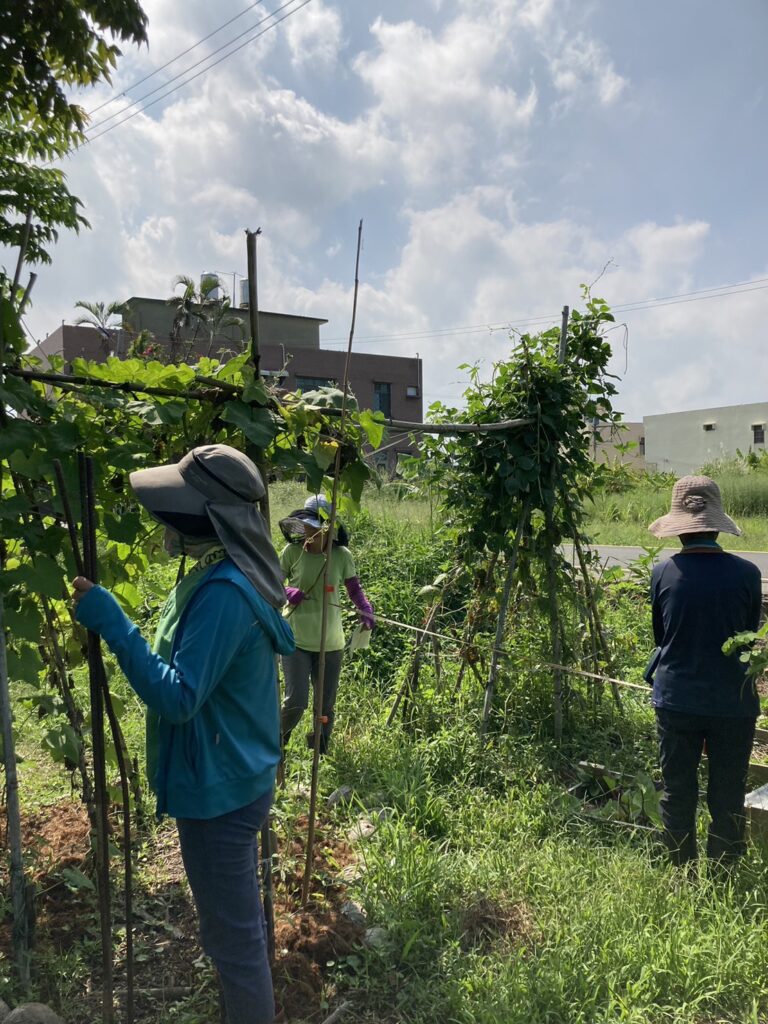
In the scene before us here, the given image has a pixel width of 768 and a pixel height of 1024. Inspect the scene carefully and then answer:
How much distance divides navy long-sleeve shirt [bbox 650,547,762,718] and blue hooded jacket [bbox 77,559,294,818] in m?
1.79

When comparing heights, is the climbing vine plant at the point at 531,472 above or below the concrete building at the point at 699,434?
below

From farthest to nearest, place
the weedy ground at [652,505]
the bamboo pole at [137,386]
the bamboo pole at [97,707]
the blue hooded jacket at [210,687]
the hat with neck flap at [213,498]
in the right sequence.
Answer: the weedy ground at [652,505], the bamboo pole at [137,386], the bamboo pole at [97,707], the hat with neck flap at [213,498], the blue hooded jacket at [210,687]

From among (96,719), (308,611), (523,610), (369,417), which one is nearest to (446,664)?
(523,610)

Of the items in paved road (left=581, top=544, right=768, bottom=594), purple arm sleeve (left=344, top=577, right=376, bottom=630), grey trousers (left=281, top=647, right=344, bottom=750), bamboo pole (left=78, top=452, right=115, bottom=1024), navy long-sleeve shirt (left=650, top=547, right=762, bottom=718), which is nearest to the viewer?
bamboo pole (left=78, top=452, right=115, bottom=1024)

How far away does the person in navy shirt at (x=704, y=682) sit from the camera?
300 centimetres

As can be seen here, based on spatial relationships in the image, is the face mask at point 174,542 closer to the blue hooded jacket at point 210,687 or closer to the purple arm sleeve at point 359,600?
the blue hooded jacket at point 210,687

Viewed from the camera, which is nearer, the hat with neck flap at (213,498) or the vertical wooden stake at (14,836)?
the hat with neck flap at (213,498)

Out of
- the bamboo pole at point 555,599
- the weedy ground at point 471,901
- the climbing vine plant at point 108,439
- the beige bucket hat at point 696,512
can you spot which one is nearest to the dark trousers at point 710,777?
the weedy ground at point 471,901

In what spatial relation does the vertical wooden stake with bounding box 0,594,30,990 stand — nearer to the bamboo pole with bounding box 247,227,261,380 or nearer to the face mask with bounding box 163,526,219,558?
the face mask with bounding box 163,526,219,558

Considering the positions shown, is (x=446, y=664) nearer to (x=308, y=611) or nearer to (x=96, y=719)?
(x=308, y=611)

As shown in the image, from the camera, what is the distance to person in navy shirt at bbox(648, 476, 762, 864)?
3004mm

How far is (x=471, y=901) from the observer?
9.62ft

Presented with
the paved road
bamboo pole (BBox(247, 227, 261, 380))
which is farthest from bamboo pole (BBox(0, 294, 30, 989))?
the paved road

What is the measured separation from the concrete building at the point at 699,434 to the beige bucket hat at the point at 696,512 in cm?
2909
